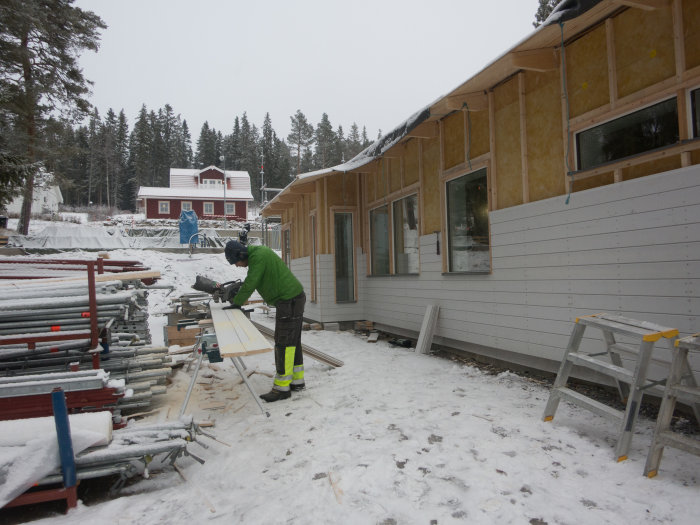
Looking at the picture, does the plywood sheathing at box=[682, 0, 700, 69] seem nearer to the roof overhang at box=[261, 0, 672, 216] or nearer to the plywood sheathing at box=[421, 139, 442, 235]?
the roof overhang at box=[261, 0, 672, 216]

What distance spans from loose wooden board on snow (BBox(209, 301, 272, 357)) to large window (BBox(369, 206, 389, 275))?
14.7 feet

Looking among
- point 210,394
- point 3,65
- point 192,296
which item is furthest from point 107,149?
point 210,394

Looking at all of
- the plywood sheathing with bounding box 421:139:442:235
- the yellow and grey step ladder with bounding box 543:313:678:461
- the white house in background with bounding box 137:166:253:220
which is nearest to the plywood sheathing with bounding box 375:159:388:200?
the plywood sheathing with bounding box 421:139:442:235

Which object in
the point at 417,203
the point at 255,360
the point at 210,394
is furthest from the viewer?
the point at 417,203

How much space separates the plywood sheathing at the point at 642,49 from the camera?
3.48 metres

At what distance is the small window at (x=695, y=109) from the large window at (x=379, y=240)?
5640 mm

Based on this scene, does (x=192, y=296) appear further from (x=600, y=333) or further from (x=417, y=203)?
(x=600, y=333)

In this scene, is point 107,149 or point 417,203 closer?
point 417,203

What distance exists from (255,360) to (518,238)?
453 cm

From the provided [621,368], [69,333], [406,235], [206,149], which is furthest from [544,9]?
[206,149]

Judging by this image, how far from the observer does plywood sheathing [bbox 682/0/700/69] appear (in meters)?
3.27

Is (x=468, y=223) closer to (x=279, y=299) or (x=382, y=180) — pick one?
(x=382, y=180)

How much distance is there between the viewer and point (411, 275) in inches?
295

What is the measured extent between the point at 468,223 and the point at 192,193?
3691 cm
